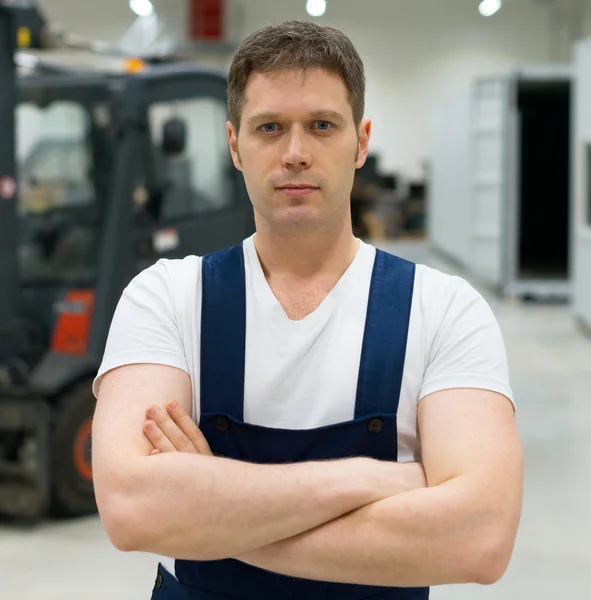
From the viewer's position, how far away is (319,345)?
1.79m

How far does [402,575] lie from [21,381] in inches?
131

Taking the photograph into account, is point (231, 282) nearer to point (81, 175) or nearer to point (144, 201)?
point (144, 201)

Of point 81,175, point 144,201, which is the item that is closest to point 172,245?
point 144,201

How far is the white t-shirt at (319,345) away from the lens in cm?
177

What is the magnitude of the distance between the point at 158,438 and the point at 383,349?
0.42 m

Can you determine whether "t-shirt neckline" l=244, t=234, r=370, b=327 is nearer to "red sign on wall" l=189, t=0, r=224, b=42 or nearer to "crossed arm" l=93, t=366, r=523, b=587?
"crossed arm" l=93, t=366, r=523, b=587

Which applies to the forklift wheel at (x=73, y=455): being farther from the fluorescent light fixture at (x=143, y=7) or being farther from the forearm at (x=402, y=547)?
the fluorescent light fixture at (x=143, y=7)

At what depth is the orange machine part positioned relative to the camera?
16.5 ft

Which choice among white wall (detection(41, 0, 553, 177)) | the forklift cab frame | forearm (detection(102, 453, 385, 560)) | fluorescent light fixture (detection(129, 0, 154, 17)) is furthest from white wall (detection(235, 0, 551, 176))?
forearm (detection(102, 453, 385, 560))

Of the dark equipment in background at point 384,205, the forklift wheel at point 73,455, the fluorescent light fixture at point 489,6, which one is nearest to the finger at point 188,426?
the forklift wheel at point 73,455

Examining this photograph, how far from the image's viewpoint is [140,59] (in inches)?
245

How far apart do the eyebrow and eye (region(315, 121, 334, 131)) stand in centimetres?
1

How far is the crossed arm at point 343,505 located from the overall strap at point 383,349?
9 cm

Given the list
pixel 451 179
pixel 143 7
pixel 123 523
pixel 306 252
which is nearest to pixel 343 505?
pixel 123 523
